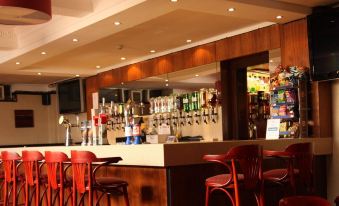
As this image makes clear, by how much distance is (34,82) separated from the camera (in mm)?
12406

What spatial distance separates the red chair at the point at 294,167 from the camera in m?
3.80

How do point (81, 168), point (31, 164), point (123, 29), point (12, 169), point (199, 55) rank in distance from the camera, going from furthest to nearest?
point (199, 55), point (123, 29), point (12, 169), point (31, 164), point (81, 168)

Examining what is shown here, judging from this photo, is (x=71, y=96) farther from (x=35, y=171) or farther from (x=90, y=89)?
(x=35, y=171)

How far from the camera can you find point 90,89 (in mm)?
11000

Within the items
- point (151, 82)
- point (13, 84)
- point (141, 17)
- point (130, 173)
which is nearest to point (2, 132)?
point (13, 84)

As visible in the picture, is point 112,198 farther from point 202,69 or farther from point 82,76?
point 82,76

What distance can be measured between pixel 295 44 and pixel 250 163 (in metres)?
2.96

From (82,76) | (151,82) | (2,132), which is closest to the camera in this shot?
(151,82)

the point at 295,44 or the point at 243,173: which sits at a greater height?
the point at 295,44

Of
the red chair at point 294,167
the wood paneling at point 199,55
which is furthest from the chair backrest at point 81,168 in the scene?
the wood paneling at point 199,55

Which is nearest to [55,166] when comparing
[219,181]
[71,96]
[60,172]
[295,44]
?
[60,172]

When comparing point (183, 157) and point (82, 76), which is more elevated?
point (82, 76)

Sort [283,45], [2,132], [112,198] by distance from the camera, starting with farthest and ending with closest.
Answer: [2,132] → [283,45] → [112,198]

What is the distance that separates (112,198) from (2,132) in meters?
8.58
